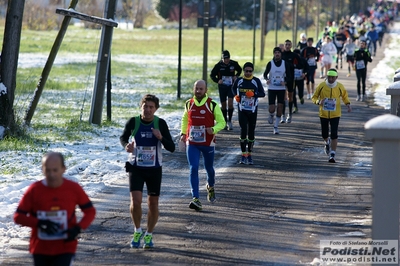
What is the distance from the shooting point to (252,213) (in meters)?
12.0

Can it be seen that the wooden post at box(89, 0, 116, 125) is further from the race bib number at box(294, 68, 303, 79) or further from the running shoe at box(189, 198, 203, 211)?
the running shoe at box(189, 198, 203, 211)

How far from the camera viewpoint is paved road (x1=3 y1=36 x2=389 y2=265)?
32.0 feet

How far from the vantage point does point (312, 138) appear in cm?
1998

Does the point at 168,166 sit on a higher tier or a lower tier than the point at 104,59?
lower

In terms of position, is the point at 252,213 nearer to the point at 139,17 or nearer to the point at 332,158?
the point at 332,158

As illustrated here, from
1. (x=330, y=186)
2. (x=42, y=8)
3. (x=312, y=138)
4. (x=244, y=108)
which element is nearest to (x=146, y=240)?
(x=330, y=186)

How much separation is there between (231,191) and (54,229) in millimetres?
6750

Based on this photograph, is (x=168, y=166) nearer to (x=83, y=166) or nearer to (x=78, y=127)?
(x=83, y=166)

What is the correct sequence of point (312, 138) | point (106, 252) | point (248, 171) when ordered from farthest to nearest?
1. point (312, 138)
2. point (248, 171)
3. point (106, 252)

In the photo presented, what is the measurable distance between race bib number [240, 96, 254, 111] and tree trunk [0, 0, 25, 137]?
16.2 feet

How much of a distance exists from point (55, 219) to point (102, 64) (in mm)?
14374

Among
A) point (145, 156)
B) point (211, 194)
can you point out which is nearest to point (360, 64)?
point (211, 194)

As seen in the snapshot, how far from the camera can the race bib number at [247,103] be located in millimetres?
16609

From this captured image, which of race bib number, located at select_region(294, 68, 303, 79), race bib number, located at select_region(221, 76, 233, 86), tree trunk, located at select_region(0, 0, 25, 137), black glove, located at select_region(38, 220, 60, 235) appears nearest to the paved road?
race bib number, located at select_region(221, 76, 233, 86)
